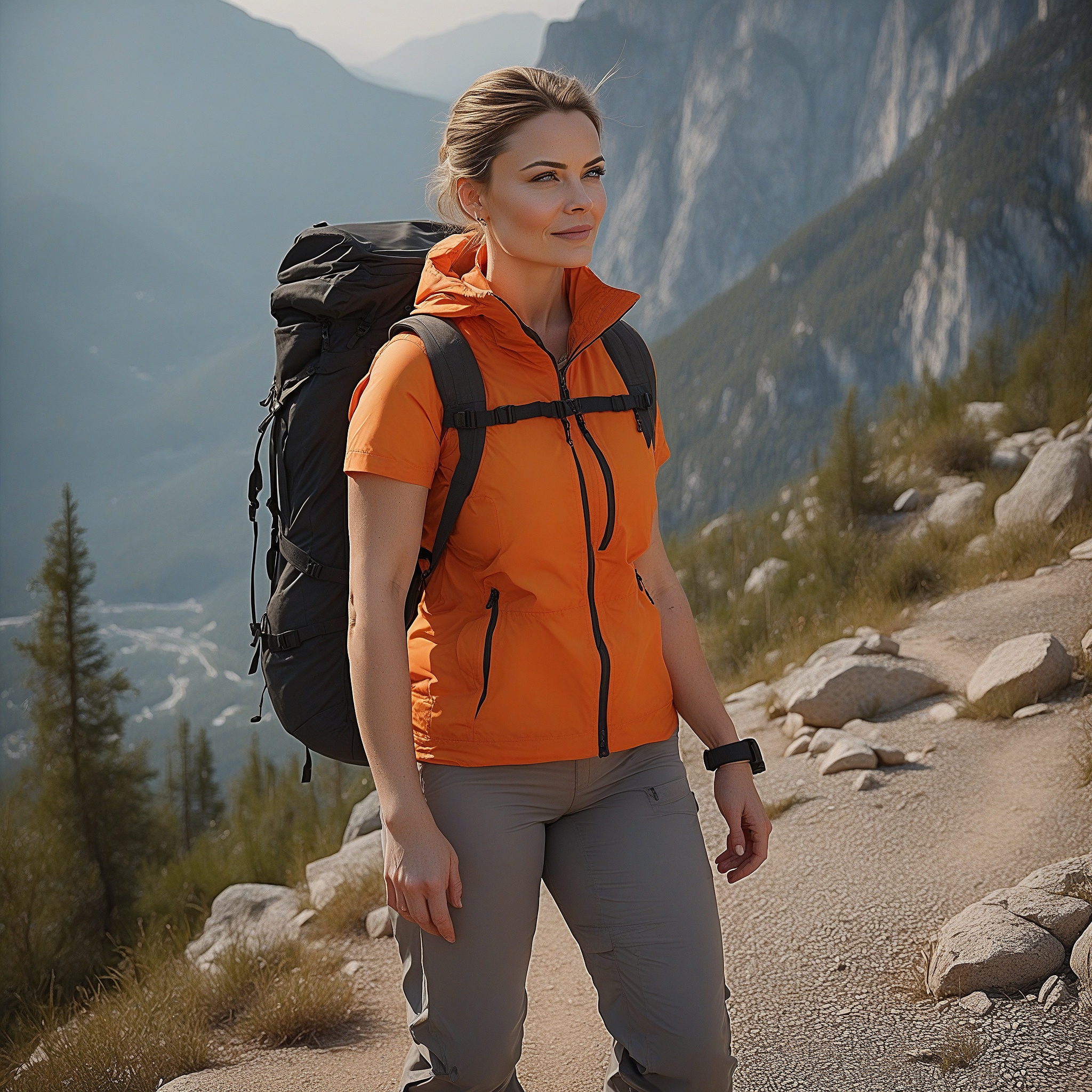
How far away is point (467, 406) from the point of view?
1.55 m

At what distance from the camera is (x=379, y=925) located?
4.18 m

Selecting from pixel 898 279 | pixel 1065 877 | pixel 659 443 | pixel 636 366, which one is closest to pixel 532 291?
pixel 636 366

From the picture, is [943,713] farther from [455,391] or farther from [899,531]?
[899,531]

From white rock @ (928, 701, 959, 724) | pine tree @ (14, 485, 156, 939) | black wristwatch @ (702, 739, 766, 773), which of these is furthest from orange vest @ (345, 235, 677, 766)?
pine tree @ (14, 485, 156, 939)

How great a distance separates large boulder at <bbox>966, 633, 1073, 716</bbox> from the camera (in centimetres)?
443

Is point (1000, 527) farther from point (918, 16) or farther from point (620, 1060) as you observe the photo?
point (918, 16)

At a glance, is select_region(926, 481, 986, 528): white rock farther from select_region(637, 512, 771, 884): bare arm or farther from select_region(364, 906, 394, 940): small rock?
select_region(637, 512, 771, 884): bare arm

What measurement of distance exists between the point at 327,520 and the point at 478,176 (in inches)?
29.9

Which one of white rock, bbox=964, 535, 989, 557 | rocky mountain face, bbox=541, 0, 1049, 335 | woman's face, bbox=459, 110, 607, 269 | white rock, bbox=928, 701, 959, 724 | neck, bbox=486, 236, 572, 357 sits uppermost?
rocky mountain face, bbox=541, 0, 1049, 335

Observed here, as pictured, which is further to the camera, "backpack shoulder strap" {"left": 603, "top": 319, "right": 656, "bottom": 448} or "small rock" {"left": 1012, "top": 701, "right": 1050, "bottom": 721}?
"small rock" {"left": 1012, "top": 701, "right": 1050, "bottom": 721}

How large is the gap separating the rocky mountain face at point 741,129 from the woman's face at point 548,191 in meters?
109

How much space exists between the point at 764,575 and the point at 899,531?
2.77m

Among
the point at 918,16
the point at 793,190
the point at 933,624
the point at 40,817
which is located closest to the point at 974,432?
the point at 933,624

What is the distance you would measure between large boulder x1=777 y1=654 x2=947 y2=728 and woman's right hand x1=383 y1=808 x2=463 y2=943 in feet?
12.9
